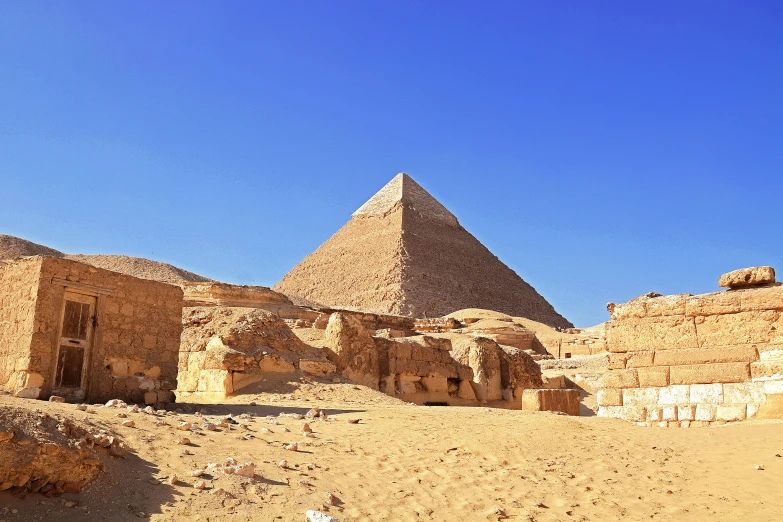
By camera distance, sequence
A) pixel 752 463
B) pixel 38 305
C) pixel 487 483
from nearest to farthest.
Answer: pixel 487 483 < pixel 752 463 < pixel 38 305

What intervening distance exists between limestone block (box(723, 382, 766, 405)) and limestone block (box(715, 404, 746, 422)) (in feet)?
0.15

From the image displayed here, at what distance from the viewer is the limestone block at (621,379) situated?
7.57 m

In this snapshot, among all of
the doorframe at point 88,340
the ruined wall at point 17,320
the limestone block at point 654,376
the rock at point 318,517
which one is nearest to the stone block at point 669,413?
the limestone block at point 654,376

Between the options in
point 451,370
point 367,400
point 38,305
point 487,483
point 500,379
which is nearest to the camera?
point 487,483

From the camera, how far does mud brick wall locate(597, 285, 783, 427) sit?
271 inches

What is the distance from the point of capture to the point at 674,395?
7.32 metres

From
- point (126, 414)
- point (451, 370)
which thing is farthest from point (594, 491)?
point (451, 370)

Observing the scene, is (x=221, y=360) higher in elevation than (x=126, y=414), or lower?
higher

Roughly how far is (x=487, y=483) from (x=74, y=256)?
63.6 m

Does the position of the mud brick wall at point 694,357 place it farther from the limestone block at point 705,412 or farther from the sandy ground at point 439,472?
the sandy ground at point 439,472

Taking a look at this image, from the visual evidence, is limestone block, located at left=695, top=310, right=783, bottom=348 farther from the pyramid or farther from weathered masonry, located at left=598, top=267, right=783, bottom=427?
the pyramid

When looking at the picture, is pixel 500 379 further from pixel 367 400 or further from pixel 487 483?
pixel 487 483

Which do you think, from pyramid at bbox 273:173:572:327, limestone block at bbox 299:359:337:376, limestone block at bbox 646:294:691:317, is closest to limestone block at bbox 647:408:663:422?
limestone block at bbox 646:294:691:317

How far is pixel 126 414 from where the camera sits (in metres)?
5.88
